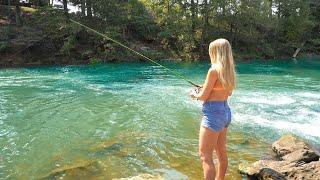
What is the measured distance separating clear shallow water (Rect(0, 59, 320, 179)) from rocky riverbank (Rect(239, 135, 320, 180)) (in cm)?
43

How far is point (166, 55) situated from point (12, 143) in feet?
92.7

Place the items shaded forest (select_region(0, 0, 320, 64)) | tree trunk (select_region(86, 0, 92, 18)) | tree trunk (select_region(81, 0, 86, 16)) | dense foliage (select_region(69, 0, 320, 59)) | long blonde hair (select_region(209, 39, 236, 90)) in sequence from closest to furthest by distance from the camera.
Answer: long blonde hair (select_region(209, 39, 236, 90)) < shaded forest (select_region(0, 0, 320, 64)) < tree trunk (select_region(86, 0, 92, 18)) < tree trunk (select_region(81, 0, 86, 16)) < dense foliage (select_region(69, 0, 320, 59))

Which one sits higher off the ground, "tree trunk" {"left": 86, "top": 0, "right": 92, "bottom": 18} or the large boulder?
"tree trunk" {"left": 86, "top": 0, "right": 92, "bottom": 18}

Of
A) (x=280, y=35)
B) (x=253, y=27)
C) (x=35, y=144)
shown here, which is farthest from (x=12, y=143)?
(x=280, y=35)

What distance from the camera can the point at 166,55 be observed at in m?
37.0

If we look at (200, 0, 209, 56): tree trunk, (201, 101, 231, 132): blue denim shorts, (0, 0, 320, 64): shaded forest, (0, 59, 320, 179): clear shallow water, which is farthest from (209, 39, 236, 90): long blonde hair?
(200, 0, 209, 56): tree trunk

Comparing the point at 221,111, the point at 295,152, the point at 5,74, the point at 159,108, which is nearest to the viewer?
the point at 221,111

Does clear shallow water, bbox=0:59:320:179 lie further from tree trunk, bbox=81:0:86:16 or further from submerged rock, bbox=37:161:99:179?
tree trunk, bbox=81:0:86:16

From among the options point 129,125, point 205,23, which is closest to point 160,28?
point 205,23

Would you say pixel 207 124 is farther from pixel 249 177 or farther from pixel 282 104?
pixel 282 104

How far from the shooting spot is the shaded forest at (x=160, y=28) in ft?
110

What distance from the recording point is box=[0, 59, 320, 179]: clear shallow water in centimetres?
796

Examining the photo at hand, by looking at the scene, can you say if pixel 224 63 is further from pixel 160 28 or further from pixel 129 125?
pixel 160 28

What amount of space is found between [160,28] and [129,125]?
28599 mm
